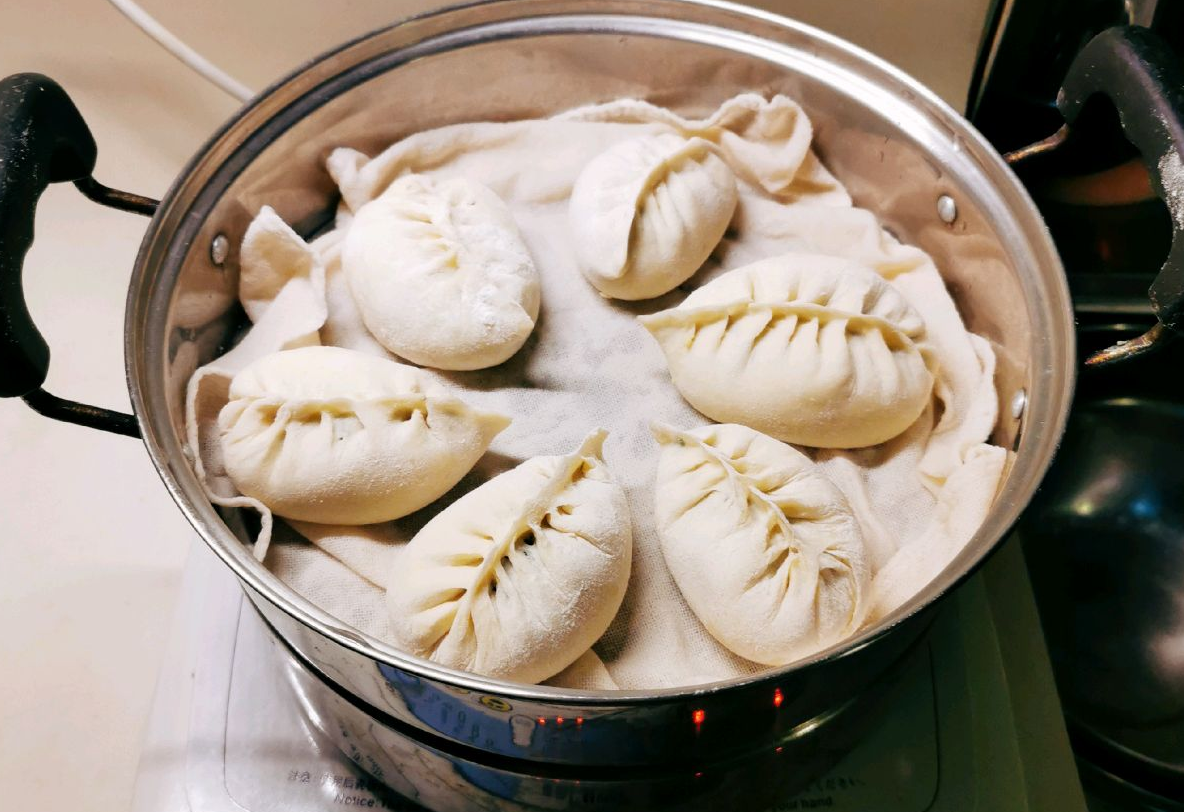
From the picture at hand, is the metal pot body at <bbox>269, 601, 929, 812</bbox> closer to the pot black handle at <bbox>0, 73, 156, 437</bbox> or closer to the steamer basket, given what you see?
the steamer basket

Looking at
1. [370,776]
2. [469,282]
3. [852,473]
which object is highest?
[469,282]

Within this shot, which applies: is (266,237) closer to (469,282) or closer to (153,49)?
(469,282)

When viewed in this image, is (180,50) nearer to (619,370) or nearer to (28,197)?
(28,197)

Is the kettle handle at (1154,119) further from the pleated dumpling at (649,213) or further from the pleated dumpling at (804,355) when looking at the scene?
the pleated dumpling at (649,213)

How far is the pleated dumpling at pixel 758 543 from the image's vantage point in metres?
0.71

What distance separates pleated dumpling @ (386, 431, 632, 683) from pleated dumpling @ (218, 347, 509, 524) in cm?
6

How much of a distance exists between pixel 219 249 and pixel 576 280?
386 millimetres

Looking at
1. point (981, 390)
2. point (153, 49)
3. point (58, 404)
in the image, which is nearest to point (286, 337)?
point (58, 404)

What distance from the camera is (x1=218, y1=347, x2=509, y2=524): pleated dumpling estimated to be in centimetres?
78

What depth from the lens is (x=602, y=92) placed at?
1.10 m

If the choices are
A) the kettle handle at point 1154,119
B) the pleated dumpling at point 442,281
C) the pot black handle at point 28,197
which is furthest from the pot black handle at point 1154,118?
the pot black handle at point 28,197

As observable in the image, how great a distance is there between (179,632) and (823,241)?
82 centimetres

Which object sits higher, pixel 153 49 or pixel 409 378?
pixel 153 49

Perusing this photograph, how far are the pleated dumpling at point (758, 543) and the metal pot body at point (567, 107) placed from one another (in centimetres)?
6
